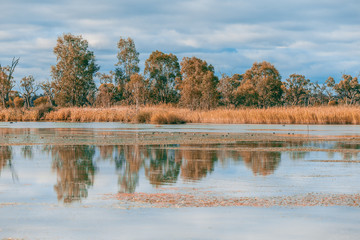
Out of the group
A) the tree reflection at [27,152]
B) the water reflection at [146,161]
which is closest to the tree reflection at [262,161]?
the water reflection at [146,161]

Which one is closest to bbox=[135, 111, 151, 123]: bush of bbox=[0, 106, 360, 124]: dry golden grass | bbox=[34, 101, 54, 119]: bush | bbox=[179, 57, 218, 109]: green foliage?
bbox=[0, 106, 360, 124]: dry golden grass

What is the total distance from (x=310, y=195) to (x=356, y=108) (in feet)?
108

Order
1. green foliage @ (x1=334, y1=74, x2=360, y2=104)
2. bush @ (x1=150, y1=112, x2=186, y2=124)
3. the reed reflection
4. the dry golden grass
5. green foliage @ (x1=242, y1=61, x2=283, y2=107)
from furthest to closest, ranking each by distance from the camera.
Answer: green foliage @ (x1=334, y1=74, x2=360, y2=104)
green foliage @ (x1=242, y1=61, x2=283, y2=107)
bush @ (x1=150, y1=112, x2=186, y2=124)
the dry golden grass
the reed reflection

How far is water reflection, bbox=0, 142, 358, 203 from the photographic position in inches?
375

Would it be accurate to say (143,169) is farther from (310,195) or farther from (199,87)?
(199,87)

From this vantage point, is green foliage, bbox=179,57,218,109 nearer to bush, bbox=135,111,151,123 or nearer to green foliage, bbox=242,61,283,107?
green foliage, bbox=242,61,283,107

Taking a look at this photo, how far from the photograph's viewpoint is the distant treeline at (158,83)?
66812 millimetres

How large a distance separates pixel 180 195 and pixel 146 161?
481 centimetres

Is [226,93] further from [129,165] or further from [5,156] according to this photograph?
[129,165]

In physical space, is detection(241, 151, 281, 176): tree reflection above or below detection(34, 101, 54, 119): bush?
below

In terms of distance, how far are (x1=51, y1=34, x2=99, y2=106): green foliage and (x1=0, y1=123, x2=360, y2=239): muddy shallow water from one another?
56588 mm

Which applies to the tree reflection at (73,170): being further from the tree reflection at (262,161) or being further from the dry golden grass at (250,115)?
the dry golden grass at (250,115)

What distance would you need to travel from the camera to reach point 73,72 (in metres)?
70.1

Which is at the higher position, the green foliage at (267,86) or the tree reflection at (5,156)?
the green foliage at (267,86)
